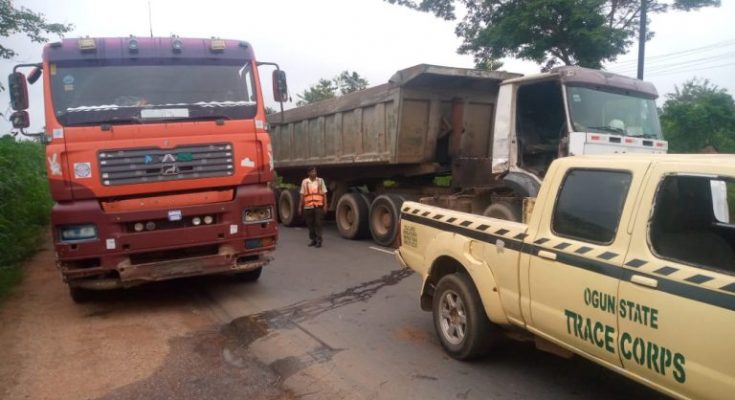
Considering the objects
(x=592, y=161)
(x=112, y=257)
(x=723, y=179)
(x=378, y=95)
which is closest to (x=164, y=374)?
(x=112, y=257)

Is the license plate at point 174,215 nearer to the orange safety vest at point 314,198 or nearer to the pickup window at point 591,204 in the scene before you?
the pickup window at point 591,204

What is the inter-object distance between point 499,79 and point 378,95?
208 centimetres

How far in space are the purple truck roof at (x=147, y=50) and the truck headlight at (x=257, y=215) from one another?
181 centimetres

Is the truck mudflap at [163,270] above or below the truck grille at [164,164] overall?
below

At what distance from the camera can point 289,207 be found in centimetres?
1420

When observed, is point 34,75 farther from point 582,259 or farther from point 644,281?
point 644,281

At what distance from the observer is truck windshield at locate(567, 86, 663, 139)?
700cm

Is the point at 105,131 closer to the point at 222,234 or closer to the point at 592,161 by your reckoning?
the point at 222,234

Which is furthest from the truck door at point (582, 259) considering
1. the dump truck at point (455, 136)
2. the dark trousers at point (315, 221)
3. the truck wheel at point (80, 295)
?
the dark trousers at point (315, 221)

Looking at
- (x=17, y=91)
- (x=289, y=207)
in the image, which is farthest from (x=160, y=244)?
(x=289, y=207)

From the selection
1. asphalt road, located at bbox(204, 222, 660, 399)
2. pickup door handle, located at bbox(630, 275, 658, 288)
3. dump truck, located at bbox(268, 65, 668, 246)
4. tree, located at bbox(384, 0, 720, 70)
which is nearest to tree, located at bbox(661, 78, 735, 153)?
tree, located at bbox(384, 0, 720, 70)

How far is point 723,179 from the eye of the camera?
276 centimetres

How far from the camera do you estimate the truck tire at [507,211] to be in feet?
24.7

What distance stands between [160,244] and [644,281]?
4841 millimetres
